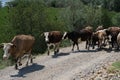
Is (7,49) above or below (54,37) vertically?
below

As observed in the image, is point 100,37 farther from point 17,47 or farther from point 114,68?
point 114,68

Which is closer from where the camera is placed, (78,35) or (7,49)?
(7,49)

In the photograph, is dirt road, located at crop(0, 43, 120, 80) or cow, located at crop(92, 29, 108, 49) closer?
dirt road, located at crop(0, 43, 120, 80)

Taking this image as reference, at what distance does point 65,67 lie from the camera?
21016 millimetres

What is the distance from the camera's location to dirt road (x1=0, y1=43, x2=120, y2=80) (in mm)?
18891

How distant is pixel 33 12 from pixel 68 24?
1242 centimetres

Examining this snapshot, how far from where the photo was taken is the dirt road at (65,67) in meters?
18.9

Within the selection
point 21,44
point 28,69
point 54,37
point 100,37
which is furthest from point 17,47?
point 100,37

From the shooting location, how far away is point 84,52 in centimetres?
2636

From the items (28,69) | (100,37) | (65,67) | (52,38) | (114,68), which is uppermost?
(52,38)

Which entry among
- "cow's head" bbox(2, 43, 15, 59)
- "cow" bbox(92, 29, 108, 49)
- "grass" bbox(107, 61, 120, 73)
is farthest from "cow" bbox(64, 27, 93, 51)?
"grass" bbox(107, 61, 120, 73)

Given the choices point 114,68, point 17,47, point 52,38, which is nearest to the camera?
Answer: point 114,68

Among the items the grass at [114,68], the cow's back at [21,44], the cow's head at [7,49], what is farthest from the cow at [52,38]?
the grass at [114,68]

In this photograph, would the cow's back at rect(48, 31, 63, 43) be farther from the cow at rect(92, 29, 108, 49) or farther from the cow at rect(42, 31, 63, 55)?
the cow at rect(92, 29, 108, 49)
